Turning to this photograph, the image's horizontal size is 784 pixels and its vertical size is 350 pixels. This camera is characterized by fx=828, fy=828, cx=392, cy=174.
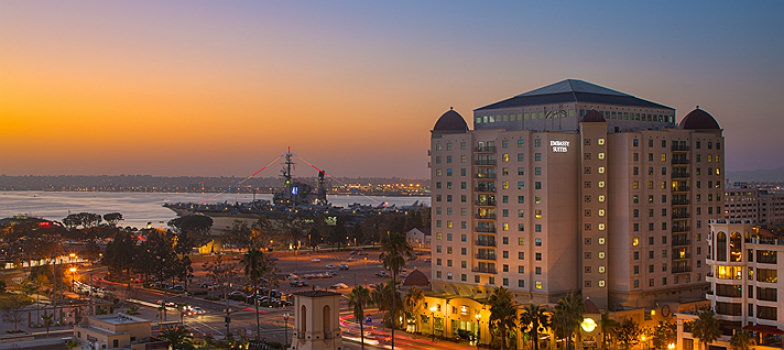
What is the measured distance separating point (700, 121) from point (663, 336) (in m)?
24.9

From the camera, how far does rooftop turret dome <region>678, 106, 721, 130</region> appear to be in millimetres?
84875

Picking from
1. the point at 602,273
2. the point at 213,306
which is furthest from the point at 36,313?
the point at 602,273

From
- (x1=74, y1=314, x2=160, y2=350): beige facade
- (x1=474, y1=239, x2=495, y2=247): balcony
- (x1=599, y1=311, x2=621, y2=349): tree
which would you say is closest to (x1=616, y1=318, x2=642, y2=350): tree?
(x1=599, y1=311, x2=621, y2=349): tree

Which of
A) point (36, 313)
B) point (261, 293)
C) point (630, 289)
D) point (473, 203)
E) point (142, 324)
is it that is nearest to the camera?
point (142, 324)

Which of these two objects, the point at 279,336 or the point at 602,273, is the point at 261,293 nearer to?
the point at 279,336

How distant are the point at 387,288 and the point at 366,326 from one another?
741 centimetres

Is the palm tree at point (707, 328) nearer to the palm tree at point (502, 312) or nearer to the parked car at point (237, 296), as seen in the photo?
the palm tree at point (502, 312)

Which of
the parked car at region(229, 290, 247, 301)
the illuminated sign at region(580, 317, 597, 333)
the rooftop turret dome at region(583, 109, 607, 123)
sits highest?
the rooftop turret dome at region(583, 109, 607, 123)

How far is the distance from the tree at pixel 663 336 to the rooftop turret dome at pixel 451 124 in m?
27.8

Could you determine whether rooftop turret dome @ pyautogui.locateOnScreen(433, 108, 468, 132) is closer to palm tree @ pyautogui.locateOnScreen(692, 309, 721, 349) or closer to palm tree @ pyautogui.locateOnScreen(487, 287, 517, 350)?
palm tree @ pyautogui.locateOnScreen(487, 287, 517, 350)

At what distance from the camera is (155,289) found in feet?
364

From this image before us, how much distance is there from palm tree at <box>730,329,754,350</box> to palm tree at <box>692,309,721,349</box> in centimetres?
215

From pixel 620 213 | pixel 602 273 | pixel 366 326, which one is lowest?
pixel 366 326

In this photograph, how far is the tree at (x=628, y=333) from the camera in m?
71.4
